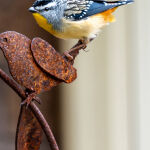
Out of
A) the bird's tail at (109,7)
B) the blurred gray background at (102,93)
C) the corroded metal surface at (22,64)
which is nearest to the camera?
the corroded metal surface at (22,64)

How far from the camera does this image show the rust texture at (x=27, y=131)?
883 millimetres

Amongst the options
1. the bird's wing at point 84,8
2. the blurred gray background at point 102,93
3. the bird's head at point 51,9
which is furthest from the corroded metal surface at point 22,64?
the blurred gray background at point 102,93

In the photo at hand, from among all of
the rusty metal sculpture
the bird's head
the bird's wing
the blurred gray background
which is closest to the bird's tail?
the bird's wing

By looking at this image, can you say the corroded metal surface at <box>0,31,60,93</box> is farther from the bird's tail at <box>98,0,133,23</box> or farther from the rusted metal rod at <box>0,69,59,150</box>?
the bird's tail at <box>98,0,133,23</box>

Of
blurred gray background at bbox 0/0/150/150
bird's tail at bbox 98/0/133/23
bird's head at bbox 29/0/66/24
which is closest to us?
bird's head at bbox 29/0/66/24

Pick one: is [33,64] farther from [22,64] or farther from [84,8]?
[84,8]

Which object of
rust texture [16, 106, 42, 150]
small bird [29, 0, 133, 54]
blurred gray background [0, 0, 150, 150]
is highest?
small bird [29, 0, 133, 54]

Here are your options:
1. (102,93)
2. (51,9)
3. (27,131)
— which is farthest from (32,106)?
(102,93)

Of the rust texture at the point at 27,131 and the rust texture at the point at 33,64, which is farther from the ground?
the rust texture at the point at 33,64

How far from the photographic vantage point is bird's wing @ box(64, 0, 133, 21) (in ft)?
4.64

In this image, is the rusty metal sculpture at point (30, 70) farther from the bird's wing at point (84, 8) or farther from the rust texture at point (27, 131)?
the bird's wing at point (84, 8)

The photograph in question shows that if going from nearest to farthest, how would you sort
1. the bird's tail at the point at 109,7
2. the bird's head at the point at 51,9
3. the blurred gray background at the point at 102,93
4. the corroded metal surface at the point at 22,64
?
the corroded metal surface at the point at 22,64
the bird's head at the point at 51,9
the bird's tail at the point at 109,7
the blurred gray background at the point at 102,93

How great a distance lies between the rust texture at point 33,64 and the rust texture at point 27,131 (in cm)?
7

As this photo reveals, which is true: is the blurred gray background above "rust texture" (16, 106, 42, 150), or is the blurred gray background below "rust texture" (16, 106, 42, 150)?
below
